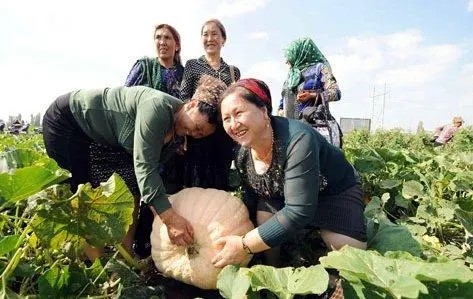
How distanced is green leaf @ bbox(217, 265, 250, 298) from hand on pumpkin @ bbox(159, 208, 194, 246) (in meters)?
0.54

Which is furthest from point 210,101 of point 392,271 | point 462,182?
point 462,182

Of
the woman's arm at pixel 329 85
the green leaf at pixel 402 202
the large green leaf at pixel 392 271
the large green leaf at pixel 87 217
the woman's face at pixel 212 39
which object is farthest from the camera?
the woman's arm at pixel 329 85

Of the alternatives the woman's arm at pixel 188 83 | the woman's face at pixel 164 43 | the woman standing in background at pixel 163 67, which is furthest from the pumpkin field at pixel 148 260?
the woman's face at pixel 164 43

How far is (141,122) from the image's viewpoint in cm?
232

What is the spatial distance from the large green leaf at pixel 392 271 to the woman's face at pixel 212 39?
2.40 meters

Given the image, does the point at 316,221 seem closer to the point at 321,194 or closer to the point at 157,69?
the point at 321,194

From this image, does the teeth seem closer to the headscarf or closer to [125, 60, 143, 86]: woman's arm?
the headscarf

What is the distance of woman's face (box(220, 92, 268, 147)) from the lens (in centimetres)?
208

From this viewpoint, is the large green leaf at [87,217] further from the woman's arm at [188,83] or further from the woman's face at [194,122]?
the woman's arm at [188,83]

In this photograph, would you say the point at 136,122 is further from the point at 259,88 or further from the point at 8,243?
the point at 8,243

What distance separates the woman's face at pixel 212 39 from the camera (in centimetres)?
357

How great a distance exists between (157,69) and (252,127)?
1.60m

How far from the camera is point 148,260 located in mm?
2498

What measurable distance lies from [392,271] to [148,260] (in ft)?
4.73
